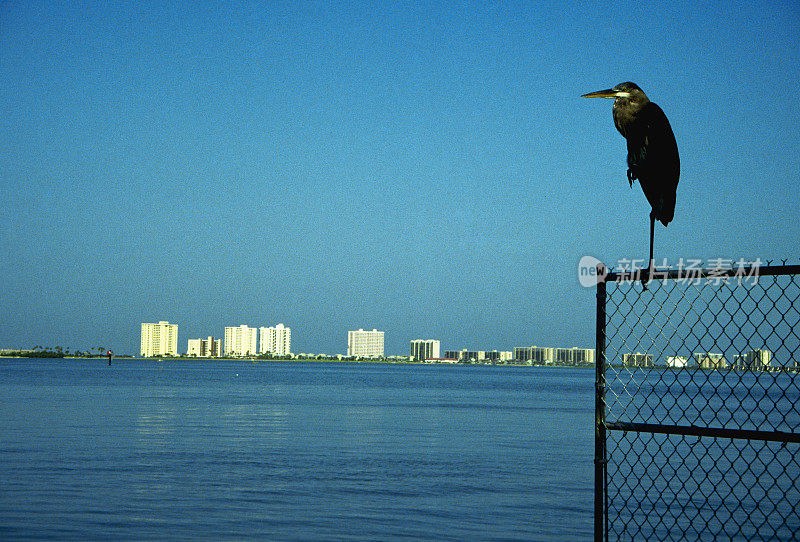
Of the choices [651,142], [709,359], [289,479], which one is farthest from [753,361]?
[289,479]

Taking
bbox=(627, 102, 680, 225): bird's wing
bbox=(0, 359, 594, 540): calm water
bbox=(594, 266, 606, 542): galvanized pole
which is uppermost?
bbox=(627, 102, 680, 225): bird's wing

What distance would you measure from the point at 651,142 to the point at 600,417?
2.31 m

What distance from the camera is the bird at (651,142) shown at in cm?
626

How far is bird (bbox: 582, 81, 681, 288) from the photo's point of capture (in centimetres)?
626

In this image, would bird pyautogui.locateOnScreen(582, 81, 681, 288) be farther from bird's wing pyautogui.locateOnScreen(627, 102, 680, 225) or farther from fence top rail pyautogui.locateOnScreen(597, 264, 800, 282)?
fence top rail pyautogui.locateOnScreen(597, 264, 800, 282)

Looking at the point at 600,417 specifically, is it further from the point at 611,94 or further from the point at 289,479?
the point at 289,479

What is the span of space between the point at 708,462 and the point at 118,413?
2256cm

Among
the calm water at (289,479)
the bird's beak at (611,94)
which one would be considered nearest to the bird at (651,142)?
the bird's beak at (611,94)

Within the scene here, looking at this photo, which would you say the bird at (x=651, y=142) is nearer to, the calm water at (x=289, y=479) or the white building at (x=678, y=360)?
the white building at (x=678, y=360)

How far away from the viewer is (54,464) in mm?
16297

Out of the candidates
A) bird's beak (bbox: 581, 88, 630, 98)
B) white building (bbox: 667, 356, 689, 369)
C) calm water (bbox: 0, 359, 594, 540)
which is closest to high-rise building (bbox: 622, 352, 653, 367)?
white building (bbox: 667, 356, 689, 369)

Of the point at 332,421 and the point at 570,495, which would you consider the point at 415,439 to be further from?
the point at 570,495

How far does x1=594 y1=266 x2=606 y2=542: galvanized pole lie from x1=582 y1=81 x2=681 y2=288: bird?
3.69ft

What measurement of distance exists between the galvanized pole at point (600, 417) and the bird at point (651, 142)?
1.12m
